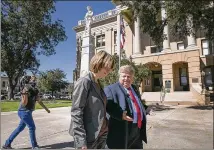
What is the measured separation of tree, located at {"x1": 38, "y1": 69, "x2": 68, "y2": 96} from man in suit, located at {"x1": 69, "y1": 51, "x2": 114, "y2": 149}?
29.7 m

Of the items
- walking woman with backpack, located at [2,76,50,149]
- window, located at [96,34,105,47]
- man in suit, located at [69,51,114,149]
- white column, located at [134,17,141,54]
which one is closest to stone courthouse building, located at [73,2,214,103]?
white column, located at [134,17,141,54]

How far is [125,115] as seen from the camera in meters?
2.59

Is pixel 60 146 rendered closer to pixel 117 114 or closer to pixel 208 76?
pixel 117 114

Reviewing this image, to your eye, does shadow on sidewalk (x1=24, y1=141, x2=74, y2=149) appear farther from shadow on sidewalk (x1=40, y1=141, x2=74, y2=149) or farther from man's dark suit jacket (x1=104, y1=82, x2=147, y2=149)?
man's dark suit jacket (x1=104, y1=82, x2=147, y2=149)

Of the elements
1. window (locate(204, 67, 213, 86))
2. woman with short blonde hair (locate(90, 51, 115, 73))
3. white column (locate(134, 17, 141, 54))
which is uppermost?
white column (locate(134, 17, 141, 54))

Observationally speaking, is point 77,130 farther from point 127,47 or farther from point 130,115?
point 127,47

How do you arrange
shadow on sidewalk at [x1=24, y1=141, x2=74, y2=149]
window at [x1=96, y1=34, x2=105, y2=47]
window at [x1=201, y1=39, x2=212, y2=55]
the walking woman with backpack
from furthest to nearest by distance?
window at [x1=96, y1=34, x2=105, y2=47], window at [x1=201, y1=39, x2=212, y2=55], shadow on sidewalk at [x1=24, y1=141, x2=74, y2=149], the walking woman with backpack

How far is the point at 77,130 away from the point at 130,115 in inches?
37.4

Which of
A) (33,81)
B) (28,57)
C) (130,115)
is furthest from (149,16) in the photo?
(28,57)

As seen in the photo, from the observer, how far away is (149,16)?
52.7 ft

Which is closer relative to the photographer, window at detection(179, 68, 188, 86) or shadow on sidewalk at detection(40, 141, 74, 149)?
shadow on sidewalk at detection(40, 141, 74, 149)

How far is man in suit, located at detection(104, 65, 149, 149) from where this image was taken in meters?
2.64

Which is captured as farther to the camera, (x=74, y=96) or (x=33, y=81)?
(x=33, y=81)

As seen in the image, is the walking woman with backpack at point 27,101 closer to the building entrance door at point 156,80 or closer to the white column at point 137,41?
the white column at point 137,41
